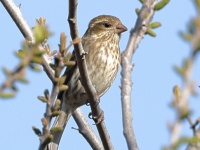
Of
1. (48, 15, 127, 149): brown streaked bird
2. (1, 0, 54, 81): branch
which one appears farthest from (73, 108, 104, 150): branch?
(1, 0, 54, 81): branch

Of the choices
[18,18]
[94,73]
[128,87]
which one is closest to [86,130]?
[94,73]

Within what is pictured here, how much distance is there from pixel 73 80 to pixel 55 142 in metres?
1.12

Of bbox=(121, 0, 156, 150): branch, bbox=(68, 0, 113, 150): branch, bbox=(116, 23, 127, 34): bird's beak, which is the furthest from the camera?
bbox=(116, 23, 127, 34): bird's beak

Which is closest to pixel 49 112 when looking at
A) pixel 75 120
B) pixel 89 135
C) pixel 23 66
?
pixel 23 66

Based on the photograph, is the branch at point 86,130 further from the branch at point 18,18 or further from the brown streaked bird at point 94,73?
the branch at point 18,18

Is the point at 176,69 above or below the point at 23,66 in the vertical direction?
below

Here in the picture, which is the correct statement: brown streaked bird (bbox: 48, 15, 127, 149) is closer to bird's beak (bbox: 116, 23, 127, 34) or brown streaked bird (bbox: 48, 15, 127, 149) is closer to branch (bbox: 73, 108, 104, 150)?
branch (bbox: 73, 108, 104, 150)

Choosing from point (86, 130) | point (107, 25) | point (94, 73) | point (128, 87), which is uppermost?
point (107, 25)

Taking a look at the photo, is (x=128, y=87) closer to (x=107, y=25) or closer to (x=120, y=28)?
(x=120, y=28)

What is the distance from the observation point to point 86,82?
176 inches

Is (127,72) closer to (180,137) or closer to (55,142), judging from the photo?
(55,142)

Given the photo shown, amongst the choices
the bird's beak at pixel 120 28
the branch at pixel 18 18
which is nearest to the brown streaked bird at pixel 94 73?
the bird's beak at pixel 120 28

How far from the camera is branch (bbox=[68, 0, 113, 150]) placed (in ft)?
11.7

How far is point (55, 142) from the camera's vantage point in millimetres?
5949
